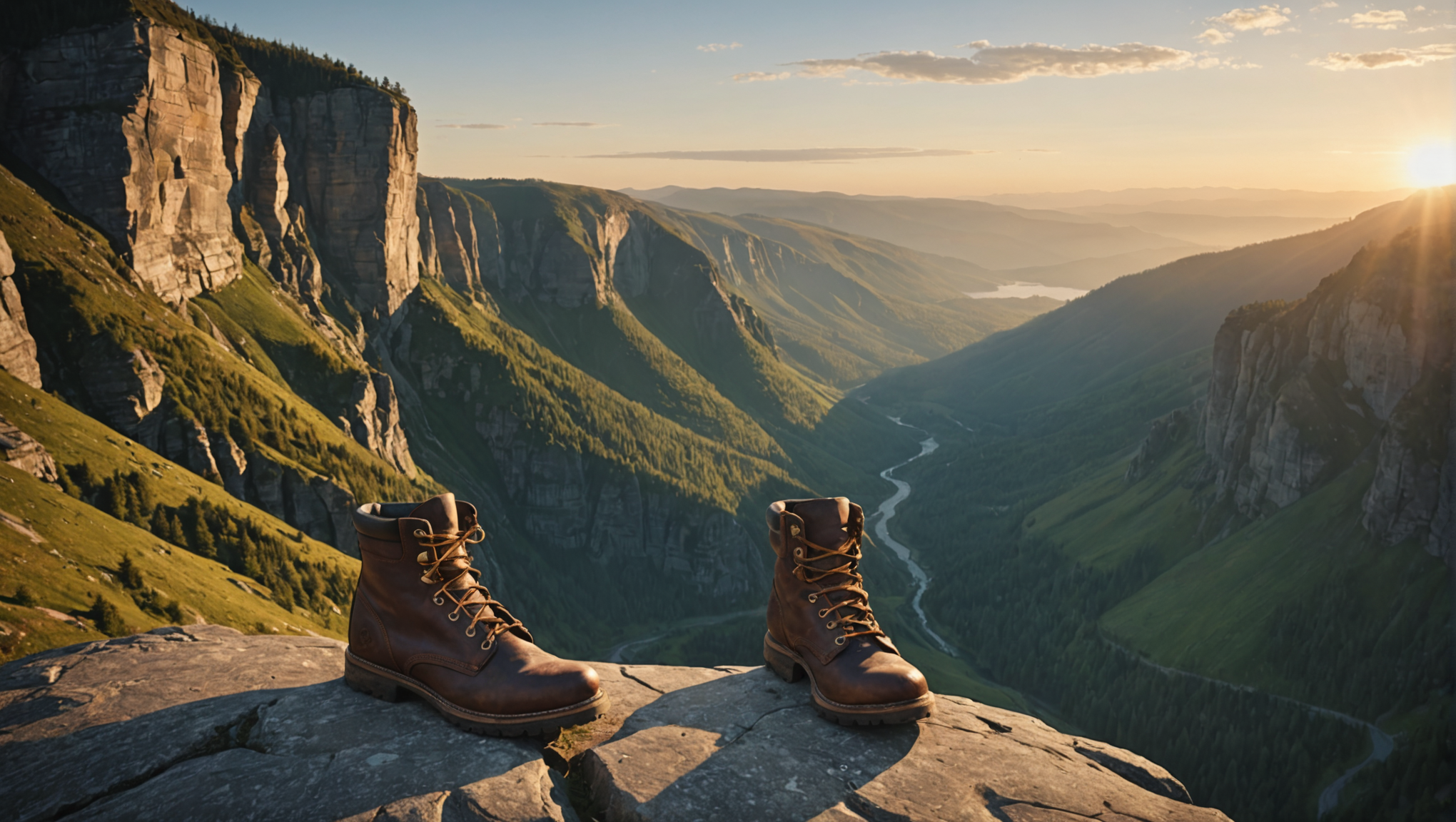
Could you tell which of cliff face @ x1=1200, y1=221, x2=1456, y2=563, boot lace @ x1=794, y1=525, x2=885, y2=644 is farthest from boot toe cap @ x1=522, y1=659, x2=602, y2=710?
cliff face @ x1=1200, y1=221, x2=1456, y2=563

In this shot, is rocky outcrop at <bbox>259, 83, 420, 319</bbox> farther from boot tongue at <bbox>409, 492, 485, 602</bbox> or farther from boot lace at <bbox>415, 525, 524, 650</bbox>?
boot lace at <bbox>415, 525, 524, 650</bbox>

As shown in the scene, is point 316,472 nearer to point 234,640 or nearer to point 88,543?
point 88,543

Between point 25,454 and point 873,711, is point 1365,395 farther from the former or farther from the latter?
point 25,454

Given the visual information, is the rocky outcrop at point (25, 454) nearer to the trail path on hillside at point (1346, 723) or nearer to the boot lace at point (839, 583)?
the boot lace at point (839, 583)

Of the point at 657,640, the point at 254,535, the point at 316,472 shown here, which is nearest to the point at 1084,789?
the point at 254,535

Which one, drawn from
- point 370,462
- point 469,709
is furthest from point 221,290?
point 469,709

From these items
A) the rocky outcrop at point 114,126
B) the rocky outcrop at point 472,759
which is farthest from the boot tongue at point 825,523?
the rocky outcrop at point 114,126
